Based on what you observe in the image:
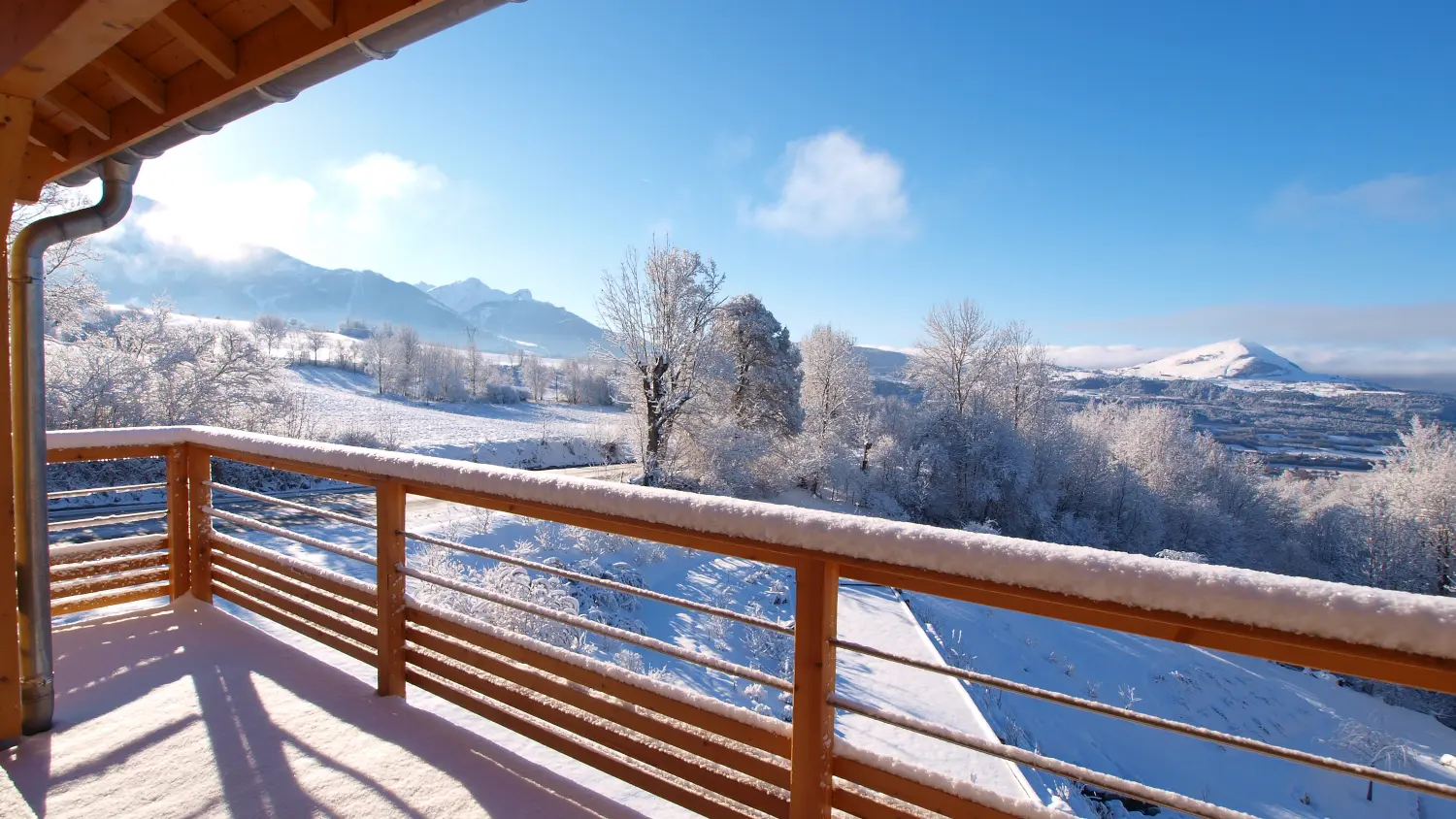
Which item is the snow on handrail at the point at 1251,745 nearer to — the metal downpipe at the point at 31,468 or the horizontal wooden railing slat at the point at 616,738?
the horizontal wooden railing slat at the point at 616,738

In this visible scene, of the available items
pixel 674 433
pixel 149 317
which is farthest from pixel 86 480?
pixel 674 433

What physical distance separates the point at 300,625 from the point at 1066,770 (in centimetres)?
293

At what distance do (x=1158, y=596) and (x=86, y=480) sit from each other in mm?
15261

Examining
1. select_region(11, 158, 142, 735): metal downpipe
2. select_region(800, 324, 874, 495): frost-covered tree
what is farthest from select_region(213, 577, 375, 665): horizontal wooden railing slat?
select_region(800, 324, 874, 495): frost-covered tree

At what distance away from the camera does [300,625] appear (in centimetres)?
270

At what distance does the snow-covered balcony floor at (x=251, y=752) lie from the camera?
1753 millimetres

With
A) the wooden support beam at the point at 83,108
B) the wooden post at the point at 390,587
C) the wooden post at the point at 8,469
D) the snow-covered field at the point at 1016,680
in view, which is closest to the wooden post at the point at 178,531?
the wooden post at the point at 8,469

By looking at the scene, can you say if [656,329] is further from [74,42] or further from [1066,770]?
[1066,770]

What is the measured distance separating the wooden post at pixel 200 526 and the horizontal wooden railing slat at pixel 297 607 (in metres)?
0.07

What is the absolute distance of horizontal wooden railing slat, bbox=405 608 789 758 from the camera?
149 centimetres

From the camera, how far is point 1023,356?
21.2m

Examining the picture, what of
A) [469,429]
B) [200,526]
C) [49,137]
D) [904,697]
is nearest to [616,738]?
[200,526]

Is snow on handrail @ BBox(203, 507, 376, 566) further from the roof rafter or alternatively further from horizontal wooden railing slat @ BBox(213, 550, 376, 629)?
the roof rafter

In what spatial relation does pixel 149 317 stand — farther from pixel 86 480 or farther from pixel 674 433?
pixel 674 433
